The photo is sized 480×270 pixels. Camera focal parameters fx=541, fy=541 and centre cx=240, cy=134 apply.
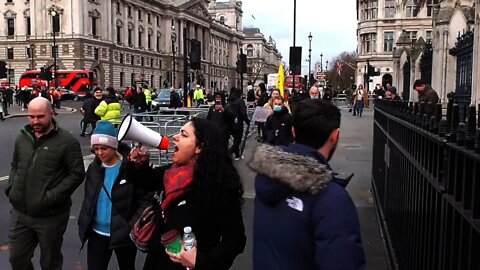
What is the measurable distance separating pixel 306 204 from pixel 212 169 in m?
0.98

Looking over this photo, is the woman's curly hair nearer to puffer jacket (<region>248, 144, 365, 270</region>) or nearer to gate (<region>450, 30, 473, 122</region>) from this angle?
puffer jacket (<region>248, 144, 365, 270</region>)

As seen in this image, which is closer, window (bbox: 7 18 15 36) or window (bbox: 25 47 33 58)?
window (bbox: 25 47 33 58)

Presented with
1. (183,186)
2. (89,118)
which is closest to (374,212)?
(183,186)

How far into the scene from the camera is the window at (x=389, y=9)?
76438 mm

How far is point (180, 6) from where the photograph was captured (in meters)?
118

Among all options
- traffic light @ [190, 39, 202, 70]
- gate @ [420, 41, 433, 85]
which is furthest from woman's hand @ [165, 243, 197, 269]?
gate @ [420, 41, 433, 85]

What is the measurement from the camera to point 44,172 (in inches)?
177

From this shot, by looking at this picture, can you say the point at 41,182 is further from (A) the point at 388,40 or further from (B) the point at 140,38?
(B) the point at 140,38

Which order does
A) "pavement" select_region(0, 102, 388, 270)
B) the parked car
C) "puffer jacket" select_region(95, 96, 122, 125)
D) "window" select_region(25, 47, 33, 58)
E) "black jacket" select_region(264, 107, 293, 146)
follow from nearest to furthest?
"pavement" select_region(0, 102, 388, 270)
"black jacket" select_region(264, 107, 293, 146)
"puffer jacket" select_region(95, 96, 122, 125)
the parked car
"window" select_region(25, 47, 33, 58)

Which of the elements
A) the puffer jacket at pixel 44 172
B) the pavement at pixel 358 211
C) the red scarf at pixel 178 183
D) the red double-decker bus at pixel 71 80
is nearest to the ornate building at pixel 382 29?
the red double-decker bus at pixel 71 80

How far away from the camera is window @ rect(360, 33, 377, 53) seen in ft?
260

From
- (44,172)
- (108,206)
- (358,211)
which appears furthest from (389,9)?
(108,206)

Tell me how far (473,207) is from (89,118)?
15872 millimetres

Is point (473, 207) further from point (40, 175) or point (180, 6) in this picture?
point (180, 6)
